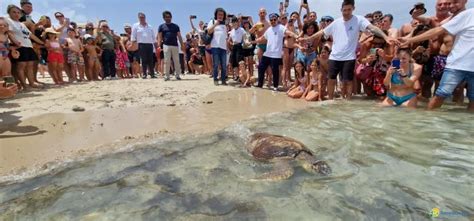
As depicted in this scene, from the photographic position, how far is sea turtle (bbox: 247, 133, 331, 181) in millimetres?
3049

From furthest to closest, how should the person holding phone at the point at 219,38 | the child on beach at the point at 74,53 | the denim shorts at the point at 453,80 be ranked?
the child on beach at the point at 74,53, the person holding phone at the point at 219,38, the denim shorts at the point at 453,80

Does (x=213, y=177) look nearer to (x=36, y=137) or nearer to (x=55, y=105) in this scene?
(x=36, y=137)

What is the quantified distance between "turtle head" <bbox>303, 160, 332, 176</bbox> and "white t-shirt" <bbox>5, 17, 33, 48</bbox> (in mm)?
6769

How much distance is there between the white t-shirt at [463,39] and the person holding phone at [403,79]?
0.77 metres

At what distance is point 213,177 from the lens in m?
2.97

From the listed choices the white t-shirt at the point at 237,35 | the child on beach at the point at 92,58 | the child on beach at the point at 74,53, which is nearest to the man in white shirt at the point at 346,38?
the white t-shirt at the point at 237,35

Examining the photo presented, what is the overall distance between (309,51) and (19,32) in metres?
6.21

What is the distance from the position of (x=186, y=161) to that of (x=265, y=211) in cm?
121

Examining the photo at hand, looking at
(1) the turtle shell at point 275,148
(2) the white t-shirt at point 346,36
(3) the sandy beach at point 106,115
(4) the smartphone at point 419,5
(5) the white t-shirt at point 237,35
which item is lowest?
(1) the turtle shell at point 275,148

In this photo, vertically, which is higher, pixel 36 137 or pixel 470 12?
pixel 470 12

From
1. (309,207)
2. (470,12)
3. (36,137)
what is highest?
(470,12)

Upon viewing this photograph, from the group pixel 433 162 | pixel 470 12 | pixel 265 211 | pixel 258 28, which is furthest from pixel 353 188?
pixel 258 28

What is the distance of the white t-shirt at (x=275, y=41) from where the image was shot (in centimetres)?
779

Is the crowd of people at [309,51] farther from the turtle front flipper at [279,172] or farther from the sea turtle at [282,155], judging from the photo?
the turtle front flipper at [279,172]
